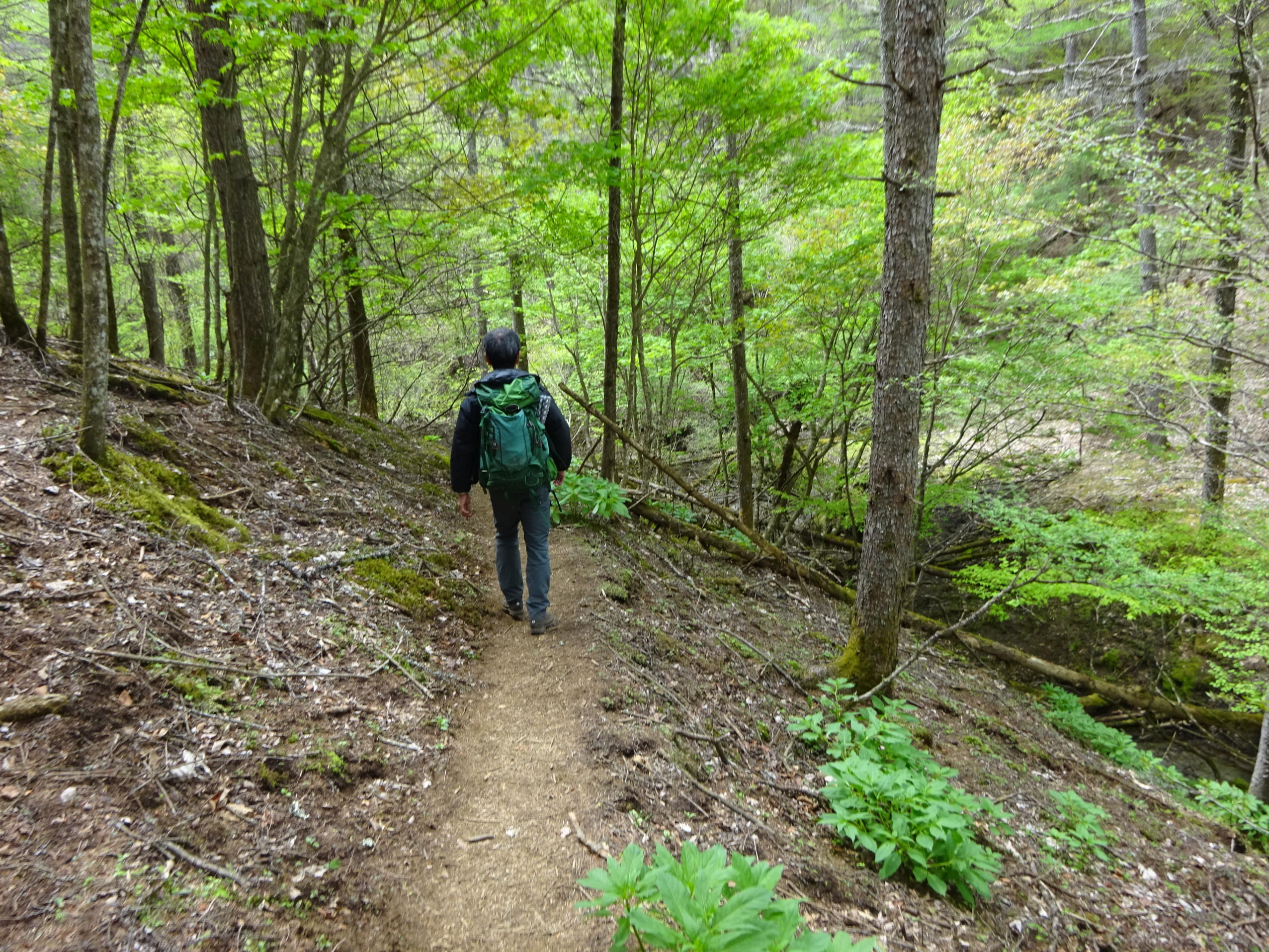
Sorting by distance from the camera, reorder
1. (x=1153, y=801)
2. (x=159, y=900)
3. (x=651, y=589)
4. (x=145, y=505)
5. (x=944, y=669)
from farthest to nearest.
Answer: (x=944, y=669)
(x=651, y=589)
(x=1153, y=801)
(x=145, y=505)
(x=159, y=900)

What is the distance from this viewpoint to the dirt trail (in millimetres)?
2240

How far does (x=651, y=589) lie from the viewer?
6.35m

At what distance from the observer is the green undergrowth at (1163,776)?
19.8ft

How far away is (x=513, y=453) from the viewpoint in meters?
4.28

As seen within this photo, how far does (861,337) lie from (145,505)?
1020 centimetres

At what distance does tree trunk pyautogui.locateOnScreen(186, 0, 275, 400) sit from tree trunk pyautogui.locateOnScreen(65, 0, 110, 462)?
107 inches

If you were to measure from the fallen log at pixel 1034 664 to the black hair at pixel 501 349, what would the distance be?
4610 millimetres

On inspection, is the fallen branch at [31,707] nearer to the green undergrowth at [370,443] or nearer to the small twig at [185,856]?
the small twig at [185,856]

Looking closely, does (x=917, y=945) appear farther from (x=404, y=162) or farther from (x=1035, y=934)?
(x=404, y=162)

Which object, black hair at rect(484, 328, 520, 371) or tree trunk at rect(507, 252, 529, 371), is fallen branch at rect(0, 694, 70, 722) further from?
tree trunk at rect(507, 252, 529, 371)

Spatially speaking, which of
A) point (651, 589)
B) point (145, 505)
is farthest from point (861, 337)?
point (145, 505)

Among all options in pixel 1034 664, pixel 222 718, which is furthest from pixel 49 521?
pixel 1034 664

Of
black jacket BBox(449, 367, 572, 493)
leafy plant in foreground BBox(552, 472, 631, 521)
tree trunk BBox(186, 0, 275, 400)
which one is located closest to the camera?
black jacket BBox(449, 367, 572, 493)

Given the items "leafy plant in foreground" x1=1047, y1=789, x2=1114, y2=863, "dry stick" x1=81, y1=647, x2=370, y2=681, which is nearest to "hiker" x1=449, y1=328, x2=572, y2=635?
"dry stick" x1=81, y1=647, x2=370, y2=681
